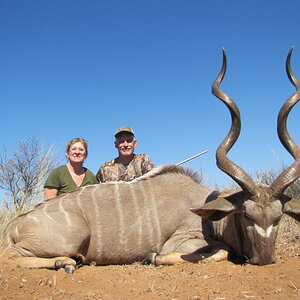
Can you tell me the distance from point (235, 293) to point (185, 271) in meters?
0.82

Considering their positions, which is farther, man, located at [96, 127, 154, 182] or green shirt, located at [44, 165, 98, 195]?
man, located at [96, 127, 154, 182]

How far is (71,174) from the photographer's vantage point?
16.1ft

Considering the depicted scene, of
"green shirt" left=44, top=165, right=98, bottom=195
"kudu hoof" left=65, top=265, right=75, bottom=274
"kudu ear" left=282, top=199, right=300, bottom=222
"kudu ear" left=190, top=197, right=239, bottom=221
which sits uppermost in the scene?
"green shirt" left=44, top=165, right=98, bottom=195

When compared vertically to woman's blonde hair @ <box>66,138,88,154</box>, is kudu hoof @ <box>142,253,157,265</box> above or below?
below

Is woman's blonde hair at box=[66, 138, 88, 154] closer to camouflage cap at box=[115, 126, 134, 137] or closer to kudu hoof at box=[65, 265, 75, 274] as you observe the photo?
camouflage cap at box=[115, 126, 134, 137]

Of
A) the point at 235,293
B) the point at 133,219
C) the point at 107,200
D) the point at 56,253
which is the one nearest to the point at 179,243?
the point at 133,219

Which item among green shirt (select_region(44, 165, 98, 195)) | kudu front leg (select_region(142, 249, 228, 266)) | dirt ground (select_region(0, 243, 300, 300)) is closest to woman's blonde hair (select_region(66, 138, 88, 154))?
green shirt (select_region(44, 165, 98, 195))

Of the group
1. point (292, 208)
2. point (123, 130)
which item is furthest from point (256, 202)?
point (123, 130)

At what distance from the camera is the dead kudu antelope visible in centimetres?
322

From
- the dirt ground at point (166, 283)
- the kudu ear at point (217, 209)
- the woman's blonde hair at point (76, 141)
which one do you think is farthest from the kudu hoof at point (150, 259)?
the woman's blonde hair at point (76, 141)

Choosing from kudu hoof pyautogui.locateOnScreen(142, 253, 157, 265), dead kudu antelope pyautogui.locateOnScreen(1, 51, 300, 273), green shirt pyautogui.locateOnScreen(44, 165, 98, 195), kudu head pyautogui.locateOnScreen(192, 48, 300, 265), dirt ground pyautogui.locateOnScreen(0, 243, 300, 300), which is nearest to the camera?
dirt ground pyautogui.locateOnScreen(0, 243, 300, 300)

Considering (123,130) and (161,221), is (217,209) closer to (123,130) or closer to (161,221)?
(161,221)

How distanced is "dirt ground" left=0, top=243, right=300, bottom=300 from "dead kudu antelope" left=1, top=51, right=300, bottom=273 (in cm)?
29

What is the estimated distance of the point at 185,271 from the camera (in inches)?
121
